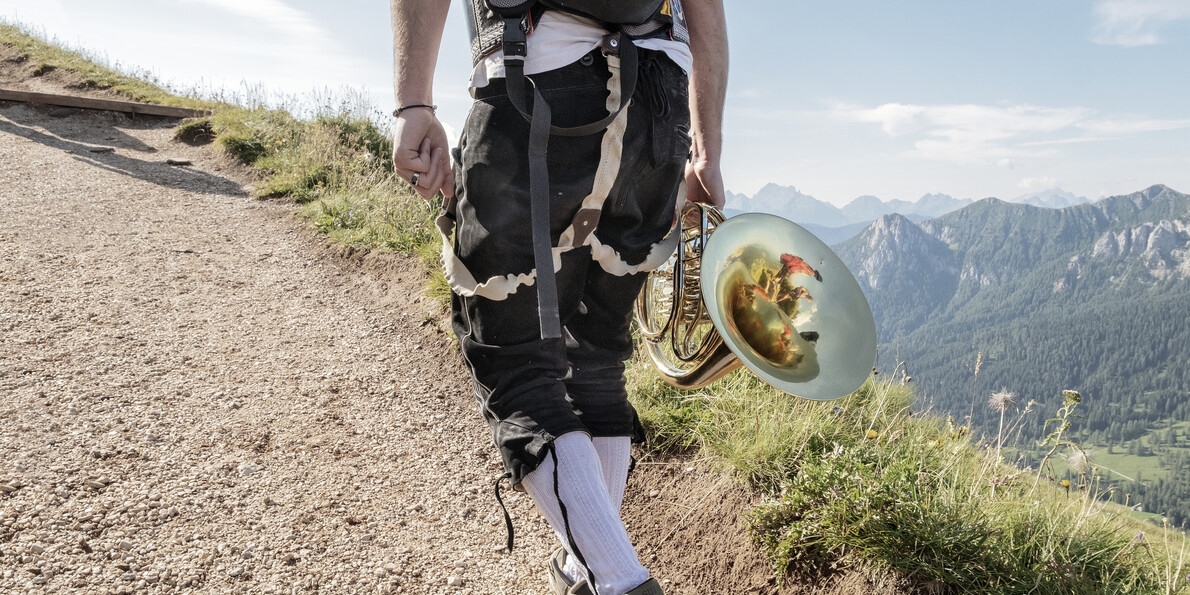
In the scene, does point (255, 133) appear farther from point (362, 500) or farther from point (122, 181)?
point (362, 500)

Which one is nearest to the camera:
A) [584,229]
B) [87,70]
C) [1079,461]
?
[584,229]

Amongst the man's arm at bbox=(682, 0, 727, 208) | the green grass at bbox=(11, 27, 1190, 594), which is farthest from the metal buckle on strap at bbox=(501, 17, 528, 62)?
the green grass at bbox=(11, 27, 1190, 594)

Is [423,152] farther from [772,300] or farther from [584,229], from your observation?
[772,300]

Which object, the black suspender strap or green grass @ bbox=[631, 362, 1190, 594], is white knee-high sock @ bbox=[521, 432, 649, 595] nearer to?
the black suspender strap

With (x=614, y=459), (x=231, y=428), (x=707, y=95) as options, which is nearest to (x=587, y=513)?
(x=614, y=459)

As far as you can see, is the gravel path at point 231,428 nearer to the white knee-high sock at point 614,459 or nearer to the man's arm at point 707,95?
the white knee-high sock at point 614,459

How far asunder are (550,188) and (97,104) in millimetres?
12879

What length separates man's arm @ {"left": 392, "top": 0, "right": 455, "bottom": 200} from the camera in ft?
4.96

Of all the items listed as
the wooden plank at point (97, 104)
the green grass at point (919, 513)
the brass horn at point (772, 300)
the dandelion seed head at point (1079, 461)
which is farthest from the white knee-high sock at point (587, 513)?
the wooden plank at point (97, 104)

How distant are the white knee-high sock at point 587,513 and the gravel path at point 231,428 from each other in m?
1.13

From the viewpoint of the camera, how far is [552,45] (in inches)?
56.4

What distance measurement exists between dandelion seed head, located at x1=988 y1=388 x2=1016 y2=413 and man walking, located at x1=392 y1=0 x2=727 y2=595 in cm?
243

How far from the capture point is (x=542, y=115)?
4.47 ft

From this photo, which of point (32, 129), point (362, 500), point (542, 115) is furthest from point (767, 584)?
point (32, 129)
